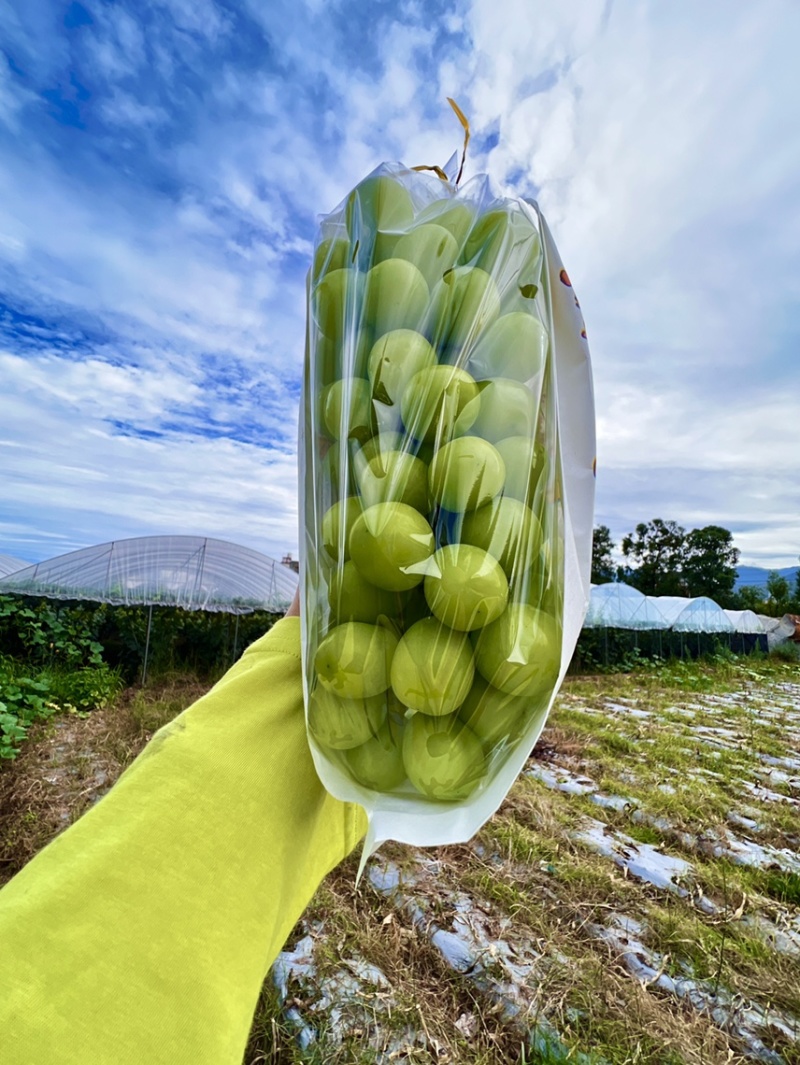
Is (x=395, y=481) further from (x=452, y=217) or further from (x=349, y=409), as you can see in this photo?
(x=452, y=217)

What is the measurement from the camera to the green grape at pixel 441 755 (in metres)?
0.59

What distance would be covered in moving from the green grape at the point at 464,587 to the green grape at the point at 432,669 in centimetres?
2

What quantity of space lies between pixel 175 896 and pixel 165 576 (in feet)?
21.6

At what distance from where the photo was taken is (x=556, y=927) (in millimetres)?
2438

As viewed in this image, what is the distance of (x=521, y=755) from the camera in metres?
0.64

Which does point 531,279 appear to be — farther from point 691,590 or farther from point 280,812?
point 691,590

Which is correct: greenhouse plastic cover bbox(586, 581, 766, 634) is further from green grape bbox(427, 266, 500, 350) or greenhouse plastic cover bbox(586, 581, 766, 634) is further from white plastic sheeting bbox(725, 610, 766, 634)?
green grape bbox(427, 266, 500, 350)

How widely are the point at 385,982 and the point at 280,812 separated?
1.88 metres

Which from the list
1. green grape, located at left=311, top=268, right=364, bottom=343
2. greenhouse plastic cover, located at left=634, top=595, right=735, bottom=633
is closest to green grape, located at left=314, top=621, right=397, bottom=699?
green grape, located at left=311, top=268, right=364, bottom=343

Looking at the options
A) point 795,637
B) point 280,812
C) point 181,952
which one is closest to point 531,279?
point 280,812

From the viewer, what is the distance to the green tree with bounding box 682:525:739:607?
33406mm

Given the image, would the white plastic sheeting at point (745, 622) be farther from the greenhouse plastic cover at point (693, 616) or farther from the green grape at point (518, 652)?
the green grape at point (518, 652)

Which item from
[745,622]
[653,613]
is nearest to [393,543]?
[653,613]

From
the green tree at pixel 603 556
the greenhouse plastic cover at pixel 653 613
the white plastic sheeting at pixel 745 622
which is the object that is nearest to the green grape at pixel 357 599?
the greenhouse plastic cover at pixel 653 613
